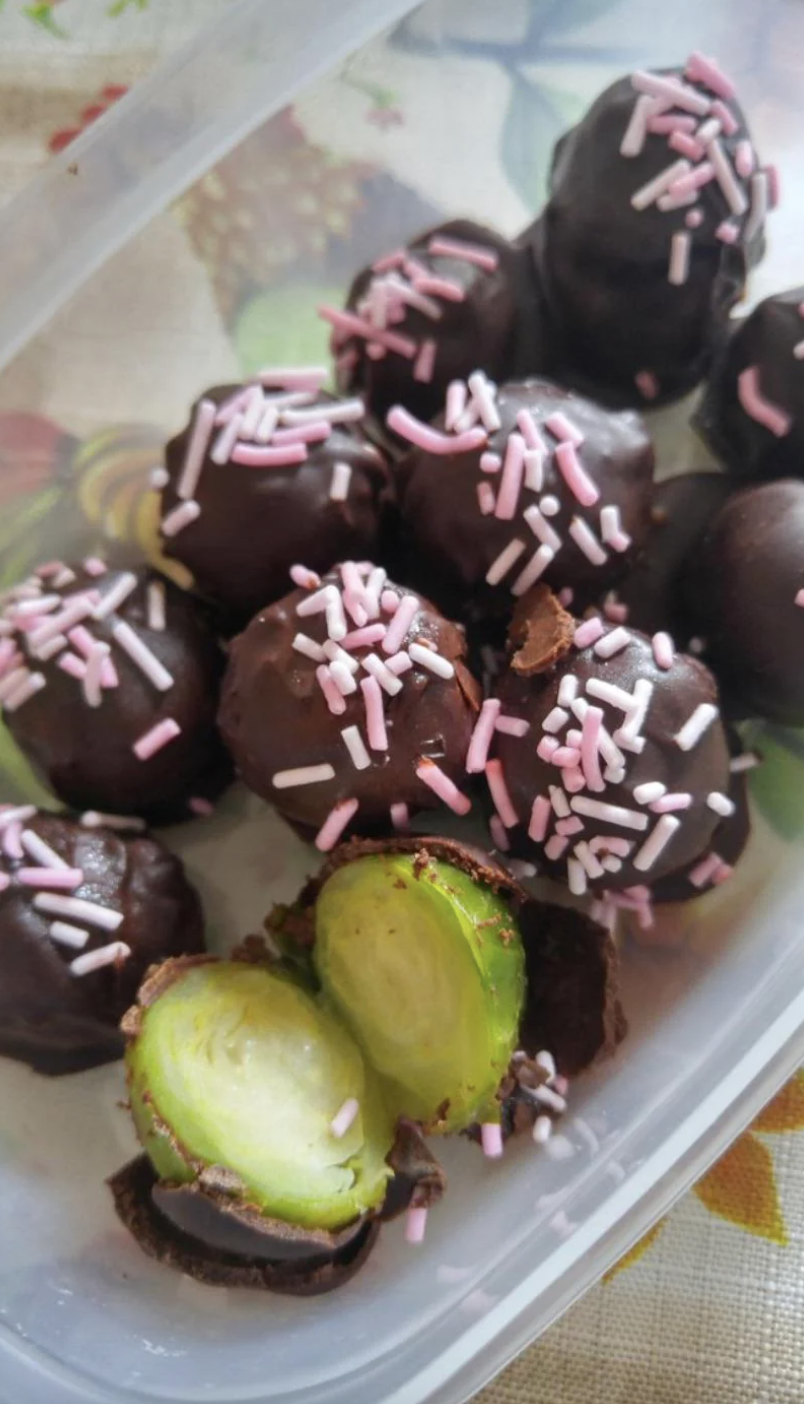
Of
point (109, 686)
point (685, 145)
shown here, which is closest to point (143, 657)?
point (109, 686)

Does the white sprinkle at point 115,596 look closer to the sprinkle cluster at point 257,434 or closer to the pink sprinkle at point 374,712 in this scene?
the sprinkle cluster at point 257,434

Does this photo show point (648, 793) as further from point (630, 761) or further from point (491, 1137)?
point (491, 1137)

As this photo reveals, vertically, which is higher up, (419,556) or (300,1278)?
(419,556)

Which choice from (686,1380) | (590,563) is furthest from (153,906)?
(686,1380)

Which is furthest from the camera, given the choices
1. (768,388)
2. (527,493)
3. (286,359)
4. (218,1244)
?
(286,359)

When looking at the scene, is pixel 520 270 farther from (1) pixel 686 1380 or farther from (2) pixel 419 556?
(1) pixel 686 1380
